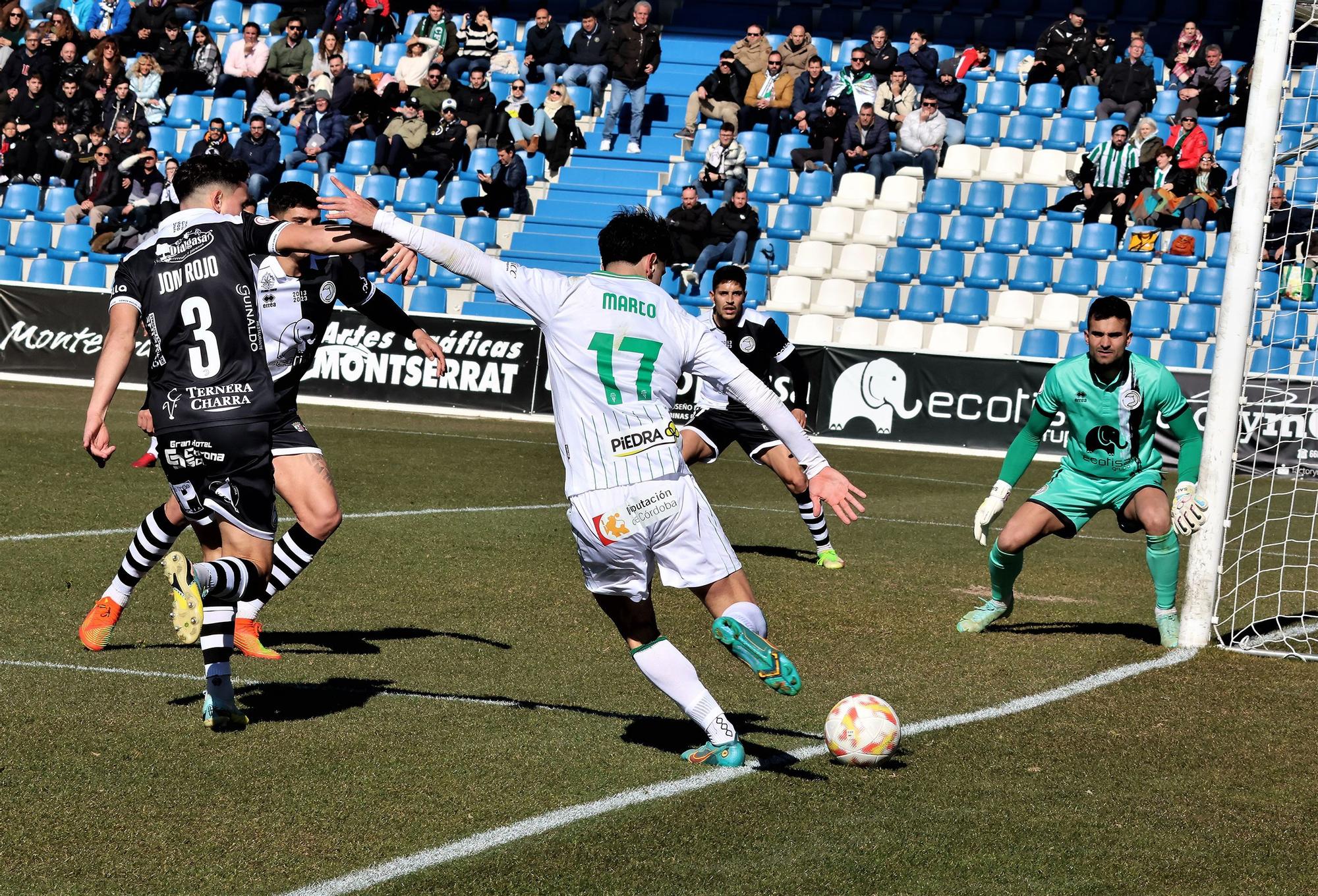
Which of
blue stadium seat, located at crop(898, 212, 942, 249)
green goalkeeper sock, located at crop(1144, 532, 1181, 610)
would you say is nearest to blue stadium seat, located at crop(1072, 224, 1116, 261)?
blue stadium seat, located at crop(898, 212, 942, 249)

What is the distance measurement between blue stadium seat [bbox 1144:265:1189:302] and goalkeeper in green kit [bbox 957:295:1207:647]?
15.3 metres

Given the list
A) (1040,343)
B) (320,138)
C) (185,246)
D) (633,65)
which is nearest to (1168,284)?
(1040,343)

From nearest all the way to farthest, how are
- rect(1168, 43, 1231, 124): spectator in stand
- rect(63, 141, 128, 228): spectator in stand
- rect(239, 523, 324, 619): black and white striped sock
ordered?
rect(239, 523, 324, 619): black and white striped sock → rect(1168, 43, 1231, 124): spectator in stand → rect(63, 141, 128, 228): spectator in stand

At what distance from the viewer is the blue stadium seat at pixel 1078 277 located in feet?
78.1

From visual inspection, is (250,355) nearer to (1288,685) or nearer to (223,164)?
(223,164)

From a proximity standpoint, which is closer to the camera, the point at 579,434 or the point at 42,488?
the point at 579,434

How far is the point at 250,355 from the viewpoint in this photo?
20.1 feet

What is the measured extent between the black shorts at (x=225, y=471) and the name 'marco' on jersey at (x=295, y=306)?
60.8 inches

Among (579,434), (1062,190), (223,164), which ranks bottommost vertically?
(579,434)

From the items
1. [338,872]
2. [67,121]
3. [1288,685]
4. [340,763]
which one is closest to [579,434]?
[340,763]

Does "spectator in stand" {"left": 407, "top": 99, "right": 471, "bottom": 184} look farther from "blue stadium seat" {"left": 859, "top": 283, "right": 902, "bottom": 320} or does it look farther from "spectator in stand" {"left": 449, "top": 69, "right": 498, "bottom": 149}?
"blue stadium seat" {"left": 859, "top": 283, "right": 902, "bottom": 320}

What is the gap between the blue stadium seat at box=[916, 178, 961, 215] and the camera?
25250 mm

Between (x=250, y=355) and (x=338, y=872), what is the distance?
8.27 ft

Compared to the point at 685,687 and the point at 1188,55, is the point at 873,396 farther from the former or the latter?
the point at 685,687
